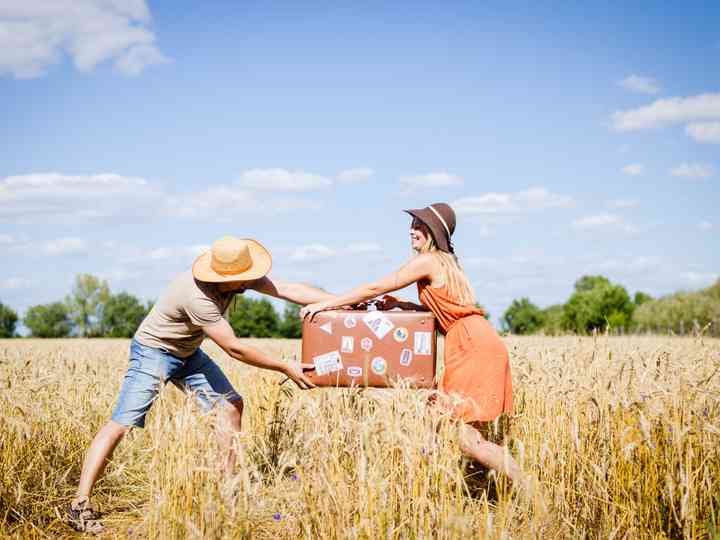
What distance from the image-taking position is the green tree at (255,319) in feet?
168

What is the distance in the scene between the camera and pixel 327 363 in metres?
4.31

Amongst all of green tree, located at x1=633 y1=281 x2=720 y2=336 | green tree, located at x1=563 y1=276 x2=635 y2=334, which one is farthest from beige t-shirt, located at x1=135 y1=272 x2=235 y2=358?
green tree, located at x1=563 y1=276 x2=635 y2=334

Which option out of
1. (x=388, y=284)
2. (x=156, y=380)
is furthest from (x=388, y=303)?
(x=156, y=380)

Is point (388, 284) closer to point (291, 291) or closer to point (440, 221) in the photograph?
point (440, 221)

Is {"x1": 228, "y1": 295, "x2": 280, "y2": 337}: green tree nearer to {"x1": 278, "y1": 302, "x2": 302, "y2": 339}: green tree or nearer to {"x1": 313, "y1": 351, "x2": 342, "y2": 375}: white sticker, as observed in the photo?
{"x1": 278, "y1": 302, "x2": 302, "y2": 339}: green tree

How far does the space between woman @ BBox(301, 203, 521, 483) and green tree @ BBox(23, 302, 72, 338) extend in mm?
59914

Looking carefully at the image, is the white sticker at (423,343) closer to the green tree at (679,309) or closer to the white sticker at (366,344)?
→ the white sticker at (366,344)

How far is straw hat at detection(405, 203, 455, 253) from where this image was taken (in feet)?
13.9

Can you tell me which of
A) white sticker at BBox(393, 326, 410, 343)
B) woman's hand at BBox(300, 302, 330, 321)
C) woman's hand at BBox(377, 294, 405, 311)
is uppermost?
woman's hand at BBox(377, 294, 405, 311)

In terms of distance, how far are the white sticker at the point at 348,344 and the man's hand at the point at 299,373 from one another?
26 cm

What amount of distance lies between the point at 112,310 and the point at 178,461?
6051 centimetres

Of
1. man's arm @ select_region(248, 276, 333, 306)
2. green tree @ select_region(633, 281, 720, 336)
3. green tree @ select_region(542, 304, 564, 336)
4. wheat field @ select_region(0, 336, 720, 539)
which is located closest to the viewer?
wheat field @ select_region(0, 336, 720, 539)

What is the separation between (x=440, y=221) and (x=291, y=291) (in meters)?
1.38

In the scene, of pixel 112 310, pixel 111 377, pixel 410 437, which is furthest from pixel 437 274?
pixel 112 310
